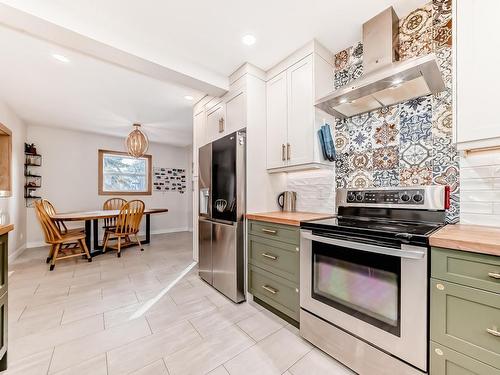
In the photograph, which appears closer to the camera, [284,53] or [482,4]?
[482,4]

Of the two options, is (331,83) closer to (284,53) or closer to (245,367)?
(284,53)

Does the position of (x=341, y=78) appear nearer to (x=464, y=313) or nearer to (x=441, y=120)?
(x=441, y=120)

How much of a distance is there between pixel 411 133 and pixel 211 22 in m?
1.81

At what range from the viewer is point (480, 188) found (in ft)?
4.53

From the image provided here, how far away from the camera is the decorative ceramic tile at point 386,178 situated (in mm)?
1756

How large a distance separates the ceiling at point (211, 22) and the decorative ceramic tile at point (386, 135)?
2.76ft

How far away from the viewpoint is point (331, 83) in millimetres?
2145

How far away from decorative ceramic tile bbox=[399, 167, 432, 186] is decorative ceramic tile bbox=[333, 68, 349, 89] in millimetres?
1013

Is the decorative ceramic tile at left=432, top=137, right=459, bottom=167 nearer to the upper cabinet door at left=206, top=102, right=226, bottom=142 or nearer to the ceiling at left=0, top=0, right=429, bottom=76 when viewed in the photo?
the ceiling at left=0, top=0, right=429, bottom=76

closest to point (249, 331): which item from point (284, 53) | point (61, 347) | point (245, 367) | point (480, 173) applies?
point (245, 367)

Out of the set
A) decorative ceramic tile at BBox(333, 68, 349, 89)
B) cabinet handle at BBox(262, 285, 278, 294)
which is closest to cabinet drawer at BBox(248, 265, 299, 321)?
cabinet handle at BBox(262, 285, 278, 294)

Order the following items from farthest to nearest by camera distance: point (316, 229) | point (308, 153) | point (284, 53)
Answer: point (284, 53) < point (308, 153) < point (316, 229)

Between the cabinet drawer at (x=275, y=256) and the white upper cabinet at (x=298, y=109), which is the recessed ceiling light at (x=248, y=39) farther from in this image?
Result: the cabinet drawer at (x=275, y=256)

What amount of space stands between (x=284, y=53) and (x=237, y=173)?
1.27 metres
